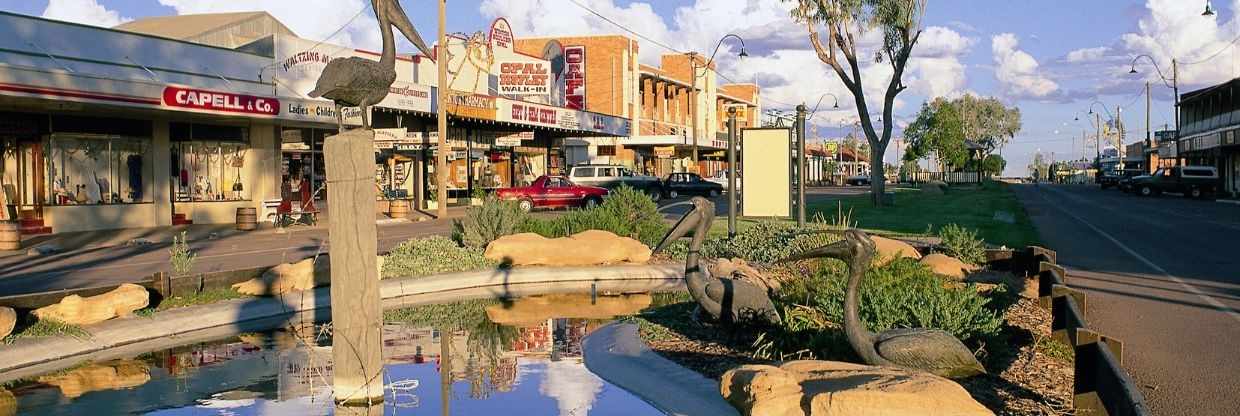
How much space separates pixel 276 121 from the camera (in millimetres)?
32031

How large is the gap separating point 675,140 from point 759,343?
5953cm

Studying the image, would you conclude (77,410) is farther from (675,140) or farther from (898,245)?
(675,140)

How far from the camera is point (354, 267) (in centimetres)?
751

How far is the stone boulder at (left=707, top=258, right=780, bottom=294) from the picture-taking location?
13.2 meters

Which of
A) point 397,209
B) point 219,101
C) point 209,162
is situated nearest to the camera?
point 219,101

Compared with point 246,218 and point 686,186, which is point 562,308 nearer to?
point 246,218

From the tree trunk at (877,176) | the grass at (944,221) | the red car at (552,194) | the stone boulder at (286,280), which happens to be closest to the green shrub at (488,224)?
the stone boulder at (286,280)

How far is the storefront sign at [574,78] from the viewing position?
202 ft

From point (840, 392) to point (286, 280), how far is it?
9498 millimetres

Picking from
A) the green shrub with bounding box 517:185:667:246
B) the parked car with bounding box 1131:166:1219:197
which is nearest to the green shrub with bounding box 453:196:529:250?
the green shrub with bounding box 517:185:667:246

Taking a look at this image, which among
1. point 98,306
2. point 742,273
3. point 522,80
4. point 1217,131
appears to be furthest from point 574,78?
point 98,306

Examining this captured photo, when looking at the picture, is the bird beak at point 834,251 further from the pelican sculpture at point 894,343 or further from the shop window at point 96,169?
the shop window at point 96,169

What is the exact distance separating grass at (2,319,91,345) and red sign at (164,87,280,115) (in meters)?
16.8

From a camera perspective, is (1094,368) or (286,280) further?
(286,280)
